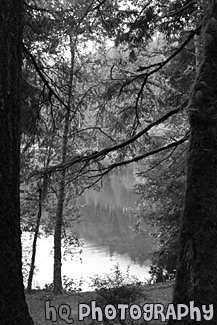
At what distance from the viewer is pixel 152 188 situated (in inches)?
347

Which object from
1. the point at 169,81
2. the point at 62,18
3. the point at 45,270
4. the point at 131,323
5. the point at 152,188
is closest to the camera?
the point at 131,323

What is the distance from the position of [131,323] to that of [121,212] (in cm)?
2120

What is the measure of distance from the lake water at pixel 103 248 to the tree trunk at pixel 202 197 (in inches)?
227

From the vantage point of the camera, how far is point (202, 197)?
2275mm

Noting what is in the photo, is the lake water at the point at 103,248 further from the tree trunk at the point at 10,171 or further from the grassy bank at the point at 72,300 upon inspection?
the tree trunk at the point at 10,171

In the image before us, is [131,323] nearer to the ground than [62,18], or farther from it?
nearer to the ground

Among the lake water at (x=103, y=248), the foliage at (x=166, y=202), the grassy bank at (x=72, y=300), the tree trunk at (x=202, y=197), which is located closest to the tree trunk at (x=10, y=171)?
the tree trunk at (x=202, y=197)

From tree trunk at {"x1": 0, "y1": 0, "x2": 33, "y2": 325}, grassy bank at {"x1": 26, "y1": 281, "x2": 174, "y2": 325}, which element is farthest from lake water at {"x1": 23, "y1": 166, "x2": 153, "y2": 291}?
tree trunk at {"x1": 0, "y1": 0, "x2": 33, "y2": 325}

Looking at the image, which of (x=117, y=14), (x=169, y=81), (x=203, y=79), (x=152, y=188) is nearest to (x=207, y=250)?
(x=203, y=79)

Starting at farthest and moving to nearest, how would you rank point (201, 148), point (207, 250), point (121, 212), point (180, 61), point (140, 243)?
point (121, 212) → point (140, 243) → point (180, 61) → point (201, 148) → point (207, 250)

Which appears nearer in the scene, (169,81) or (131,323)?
(131,323)

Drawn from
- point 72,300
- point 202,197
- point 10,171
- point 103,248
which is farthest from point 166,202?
Result: point 103,248

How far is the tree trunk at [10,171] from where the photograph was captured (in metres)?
1.90

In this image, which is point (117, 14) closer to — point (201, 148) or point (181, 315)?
point (201, 148)
